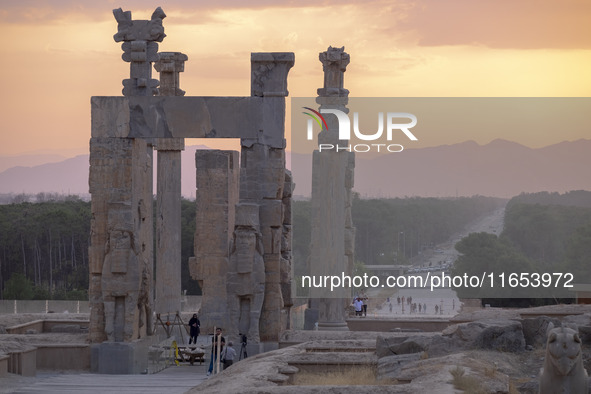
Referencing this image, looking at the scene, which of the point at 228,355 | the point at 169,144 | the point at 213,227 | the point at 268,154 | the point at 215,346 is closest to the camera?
the point at 228,355

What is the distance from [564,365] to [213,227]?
1859cm

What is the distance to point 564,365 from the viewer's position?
44.2 ft

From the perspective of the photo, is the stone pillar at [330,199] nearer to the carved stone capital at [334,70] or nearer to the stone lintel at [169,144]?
the carved stone capital at [334,70]

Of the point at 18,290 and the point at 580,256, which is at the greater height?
the point at 580,256

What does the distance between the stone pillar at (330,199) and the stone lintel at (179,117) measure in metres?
5.90

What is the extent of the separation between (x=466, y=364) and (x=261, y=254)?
879cm

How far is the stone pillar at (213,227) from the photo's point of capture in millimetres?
31328

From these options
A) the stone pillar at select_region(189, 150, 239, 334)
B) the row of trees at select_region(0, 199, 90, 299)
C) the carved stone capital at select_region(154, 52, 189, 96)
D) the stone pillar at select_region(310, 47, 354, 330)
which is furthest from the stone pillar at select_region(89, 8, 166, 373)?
the row of trees at select_region(0, 199, 90, 299)

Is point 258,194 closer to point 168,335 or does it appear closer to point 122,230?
point 122,230

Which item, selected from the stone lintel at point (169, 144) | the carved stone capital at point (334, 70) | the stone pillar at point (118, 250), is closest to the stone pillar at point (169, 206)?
the stone lintel at point (169, 144)

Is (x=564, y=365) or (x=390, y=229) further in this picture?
(x=390, y=229)

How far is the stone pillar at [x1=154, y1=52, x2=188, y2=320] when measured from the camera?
3306 centimetres

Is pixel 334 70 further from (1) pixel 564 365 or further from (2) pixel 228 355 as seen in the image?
(1) pixel 564 365

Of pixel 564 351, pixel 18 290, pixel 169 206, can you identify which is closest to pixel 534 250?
pixel 18 290
